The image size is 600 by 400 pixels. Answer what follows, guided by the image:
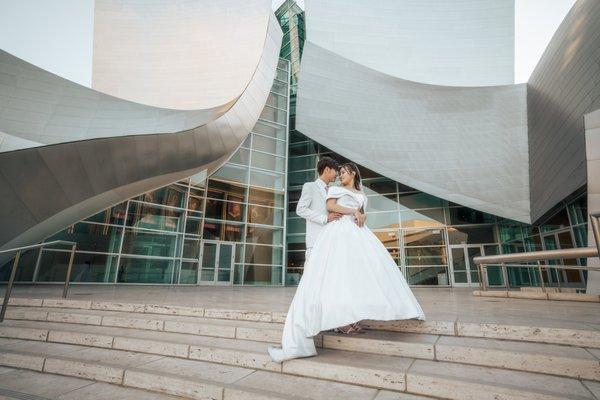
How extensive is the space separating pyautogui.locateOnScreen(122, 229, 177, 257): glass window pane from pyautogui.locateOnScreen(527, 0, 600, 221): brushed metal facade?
14.3 m

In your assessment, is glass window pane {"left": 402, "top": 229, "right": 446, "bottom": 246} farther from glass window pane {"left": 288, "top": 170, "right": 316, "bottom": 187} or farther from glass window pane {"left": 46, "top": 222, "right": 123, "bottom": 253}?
glass window pane {"left": 46, "top": 222, "right": 123, "bottom": 253}

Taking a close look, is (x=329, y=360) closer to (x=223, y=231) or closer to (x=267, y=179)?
(x=223, y=231)

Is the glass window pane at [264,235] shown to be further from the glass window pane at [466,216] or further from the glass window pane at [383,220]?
the glass window pane at [466,216]

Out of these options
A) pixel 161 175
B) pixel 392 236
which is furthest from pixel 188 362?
pixel 392 236

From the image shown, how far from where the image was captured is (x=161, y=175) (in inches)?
423

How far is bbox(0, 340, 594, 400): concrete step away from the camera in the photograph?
176 centimetres

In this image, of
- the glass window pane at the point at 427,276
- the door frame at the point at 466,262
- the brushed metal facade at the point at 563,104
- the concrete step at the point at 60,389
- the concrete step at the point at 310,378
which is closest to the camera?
the concrete step at the point at 310,378

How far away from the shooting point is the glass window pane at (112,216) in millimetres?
11062

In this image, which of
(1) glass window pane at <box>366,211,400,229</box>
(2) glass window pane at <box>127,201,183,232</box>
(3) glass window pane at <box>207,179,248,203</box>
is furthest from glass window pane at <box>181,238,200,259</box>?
(1) glass window pane at <box>366,211,400,229</box>

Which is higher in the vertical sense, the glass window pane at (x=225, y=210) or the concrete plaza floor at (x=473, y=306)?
the glass window pane at (x=225, y=210)

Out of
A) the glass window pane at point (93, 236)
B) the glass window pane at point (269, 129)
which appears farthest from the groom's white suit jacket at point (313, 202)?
the glass window pane at point (269, 129)

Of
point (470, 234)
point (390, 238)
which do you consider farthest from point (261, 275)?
point (470, 234)

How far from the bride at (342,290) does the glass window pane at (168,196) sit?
11374 mm

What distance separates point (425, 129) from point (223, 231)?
433 inches
